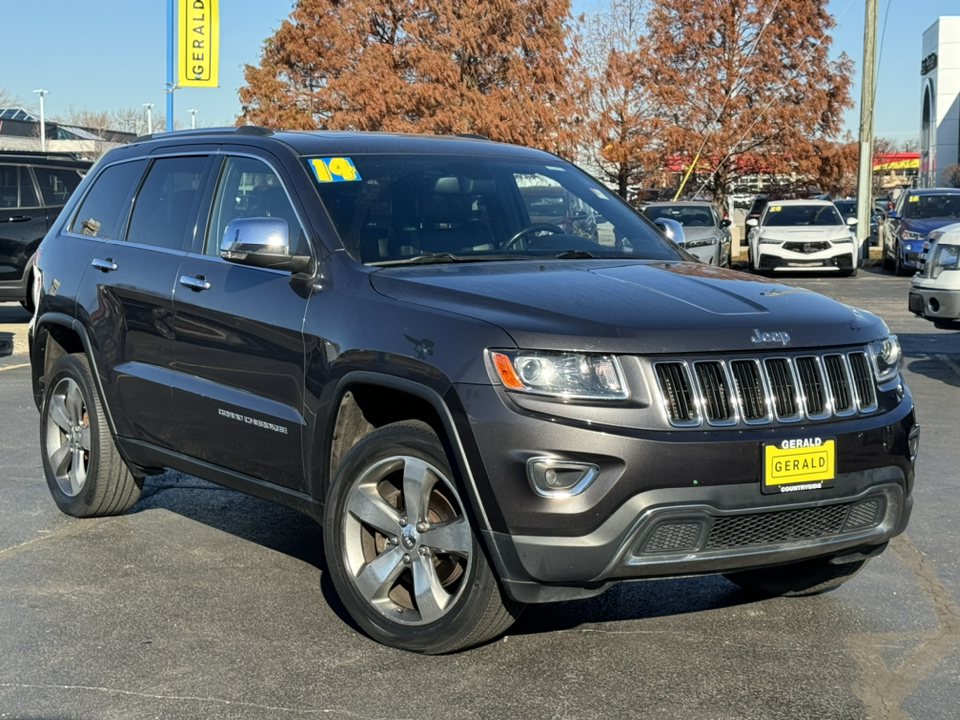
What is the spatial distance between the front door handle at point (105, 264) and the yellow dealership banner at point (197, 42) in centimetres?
1937

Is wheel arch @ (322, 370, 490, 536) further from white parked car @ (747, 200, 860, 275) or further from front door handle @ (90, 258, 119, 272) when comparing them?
white parked car @ (747, 200, 860, 275)

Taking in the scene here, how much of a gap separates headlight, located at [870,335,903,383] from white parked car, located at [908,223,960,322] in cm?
641

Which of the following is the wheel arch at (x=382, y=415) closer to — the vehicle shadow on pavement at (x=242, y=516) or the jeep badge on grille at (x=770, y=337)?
the vehicle shadow on pavement at (x=242, y=516)

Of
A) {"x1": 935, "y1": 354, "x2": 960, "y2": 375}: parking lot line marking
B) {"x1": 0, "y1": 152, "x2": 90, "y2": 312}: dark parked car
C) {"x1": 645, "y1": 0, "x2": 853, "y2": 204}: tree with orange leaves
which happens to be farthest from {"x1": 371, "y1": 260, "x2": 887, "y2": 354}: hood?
{"x1": 645, "y1": 0, "x2": 853, "y2": 204}: tree with orange leaves

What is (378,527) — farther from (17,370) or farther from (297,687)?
(17,370)

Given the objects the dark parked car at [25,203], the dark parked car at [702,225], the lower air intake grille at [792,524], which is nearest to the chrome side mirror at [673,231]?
the lower air intake grille at [792,524]

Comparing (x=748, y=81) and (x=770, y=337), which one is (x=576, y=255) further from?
(x=748, y=81)

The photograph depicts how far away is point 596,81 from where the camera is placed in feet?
111

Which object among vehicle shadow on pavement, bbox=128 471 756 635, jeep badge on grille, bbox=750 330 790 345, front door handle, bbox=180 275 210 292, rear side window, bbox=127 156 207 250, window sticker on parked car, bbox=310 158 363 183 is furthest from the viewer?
rear side window, bbox=127 156 207 250

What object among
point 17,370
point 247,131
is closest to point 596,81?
point 17,370

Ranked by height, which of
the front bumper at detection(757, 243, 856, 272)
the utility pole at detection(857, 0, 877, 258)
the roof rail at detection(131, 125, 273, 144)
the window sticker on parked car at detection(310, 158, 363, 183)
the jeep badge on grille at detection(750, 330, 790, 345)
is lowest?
the front bumper at detection(757, 243, 856, 272)

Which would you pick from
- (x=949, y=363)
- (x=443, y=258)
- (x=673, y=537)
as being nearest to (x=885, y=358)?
(x=673, y=537)

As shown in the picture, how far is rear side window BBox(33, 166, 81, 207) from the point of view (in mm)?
17031

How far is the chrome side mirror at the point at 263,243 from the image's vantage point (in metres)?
5.03
